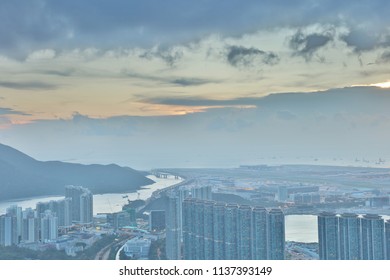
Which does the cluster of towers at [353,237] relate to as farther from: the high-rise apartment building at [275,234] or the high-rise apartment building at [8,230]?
the high-rise apartment building at [8,230]

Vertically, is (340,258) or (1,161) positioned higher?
(1,161)

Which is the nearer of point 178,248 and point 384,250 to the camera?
point 384,250

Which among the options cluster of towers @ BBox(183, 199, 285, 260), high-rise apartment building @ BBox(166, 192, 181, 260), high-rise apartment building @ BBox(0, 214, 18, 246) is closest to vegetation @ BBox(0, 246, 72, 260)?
high-rise apartment building @ BBox(0, 214, 18, 246)

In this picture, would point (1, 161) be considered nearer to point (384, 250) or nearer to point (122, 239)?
point (122, 239)

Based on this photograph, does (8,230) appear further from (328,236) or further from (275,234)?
(328,236)

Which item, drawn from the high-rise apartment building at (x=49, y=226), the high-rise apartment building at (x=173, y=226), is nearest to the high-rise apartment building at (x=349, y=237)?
the high-rise apartment building at (x=173, y=226)

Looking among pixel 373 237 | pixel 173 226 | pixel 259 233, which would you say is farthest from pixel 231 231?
pixel 373 237
